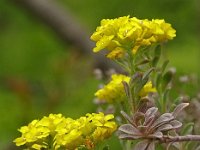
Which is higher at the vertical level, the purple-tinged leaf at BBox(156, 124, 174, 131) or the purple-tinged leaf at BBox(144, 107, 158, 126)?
the purple-tinged leaf at BBox(144, 107, 158, 126)

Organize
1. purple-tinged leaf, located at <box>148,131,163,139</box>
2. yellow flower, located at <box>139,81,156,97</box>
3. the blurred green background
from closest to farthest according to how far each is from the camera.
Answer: purple-tinged leaf, located at <box>148,131,163,139</box>
yellow flower, located at <box>139,81,156,97</box>
the blurred green background

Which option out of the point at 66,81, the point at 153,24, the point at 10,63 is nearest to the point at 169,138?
the point at 153,24

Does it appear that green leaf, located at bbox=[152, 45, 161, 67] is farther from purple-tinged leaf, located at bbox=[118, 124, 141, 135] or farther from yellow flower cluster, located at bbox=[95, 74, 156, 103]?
purple-tinged leaf, located at bbox=[118, 124, 141, 135]

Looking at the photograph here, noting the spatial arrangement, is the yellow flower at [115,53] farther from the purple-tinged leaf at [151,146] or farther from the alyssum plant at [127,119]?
the purple-tinged leaf at [151,146]

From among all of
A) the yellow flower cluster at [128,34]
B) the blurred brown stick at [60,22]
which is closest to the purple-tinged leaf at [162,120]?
the yellow flower cluster at [128,34]

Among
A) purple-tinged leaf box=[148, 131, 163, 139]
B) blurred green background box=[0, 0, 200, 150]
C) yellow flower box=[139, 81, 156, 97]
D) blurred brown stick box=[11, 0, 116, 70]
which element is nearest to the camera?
purple-tinged leaf box=[148, 131, 163, 139]

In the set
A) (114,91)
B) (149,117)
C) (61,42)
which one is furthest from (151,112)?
(61,42)

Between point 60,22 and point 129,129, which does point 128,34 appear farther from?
point 60,22

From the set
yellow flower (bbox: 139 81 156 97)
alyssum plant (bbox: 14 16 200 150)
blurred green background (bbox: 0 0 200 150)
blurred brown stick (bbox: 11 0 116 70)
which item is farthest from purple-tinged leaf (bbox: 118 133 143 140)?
blurred brown stick (bbox: 11 0 116 70)
